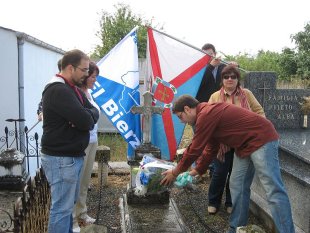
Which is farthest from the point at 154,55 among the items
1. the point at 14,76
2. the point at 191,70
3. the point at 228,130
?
the point at 228,130

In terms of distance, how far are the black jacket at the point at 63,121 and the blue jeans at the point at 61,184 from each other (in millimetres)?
58

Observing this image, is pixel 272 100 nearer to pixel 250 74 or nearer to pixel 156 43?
pixel 250 74

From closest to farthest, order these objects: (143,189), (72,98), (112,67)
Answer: (72,98), (143,189), (112,67)

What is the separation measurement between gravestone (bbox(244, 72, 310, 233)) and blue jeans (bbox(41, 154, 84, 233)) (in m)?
2.14

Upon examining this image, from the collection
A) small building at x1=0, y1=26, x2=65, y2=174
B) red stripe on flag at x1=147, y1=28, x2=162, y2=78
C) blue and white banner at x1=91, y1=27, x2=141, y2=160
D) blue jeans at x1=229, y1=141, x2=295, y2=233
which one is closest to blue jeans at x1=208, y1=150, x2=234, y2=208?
blue jeans at x1=229, y1=141, x2=295, y2=233

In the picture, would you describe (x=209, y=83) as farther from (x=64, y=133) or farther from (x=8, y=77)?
(x=64, y=133)

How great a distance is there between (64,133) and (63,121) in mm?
89

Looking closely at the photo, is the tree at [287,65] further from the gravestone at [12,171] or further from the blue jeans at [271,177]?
the blue jeans at [271,177]

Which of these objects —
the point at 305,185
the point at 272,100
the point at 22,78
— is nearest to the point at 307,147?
the point at 305,185

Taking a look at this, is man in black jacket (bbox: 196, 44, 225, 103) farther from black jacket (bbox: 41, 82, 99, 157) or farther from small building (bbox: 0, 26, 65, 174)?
black jacket (bbox: 41, 82, 99, 157)

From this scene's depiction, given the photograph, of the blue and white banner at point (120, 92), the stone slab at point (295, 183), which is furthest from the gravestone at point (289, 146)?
the blue and white banner at point (120, 92)

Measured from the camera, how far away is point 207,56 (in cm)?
536

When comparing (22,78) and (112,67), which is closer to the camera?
(112,67)

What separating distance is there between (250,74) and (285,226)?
2.66 m
